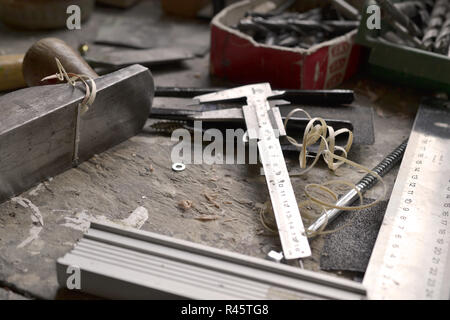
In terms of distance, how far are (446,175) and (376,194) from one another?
0.73 feet

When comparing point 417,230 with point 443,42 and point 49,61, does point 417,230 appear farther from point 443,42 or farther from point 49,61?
point 49,61

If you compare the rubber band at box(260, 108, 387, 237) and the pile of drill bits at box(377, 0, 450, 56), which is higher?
the pile of drill bits at box(377, 0, 450, 56)

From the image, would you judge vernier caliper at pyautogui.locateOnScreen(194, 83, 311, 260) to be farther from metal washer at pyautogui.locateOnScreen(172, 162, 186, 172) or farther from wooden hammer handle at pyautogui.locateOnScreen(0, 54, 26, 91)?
wooden hammer handle at pyautogui.locateOnScreen(0, 54, 26, 91)

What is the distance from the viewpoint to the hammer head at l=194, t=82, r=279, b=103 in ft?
5.97

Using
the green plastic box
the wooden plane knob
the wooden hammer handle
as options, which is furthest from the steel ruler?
the wooden hammer handle

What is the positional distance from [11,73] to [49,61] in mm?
336

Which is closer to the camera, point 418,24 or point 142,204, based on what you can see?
point 142,204

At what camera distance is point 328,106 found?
187cm

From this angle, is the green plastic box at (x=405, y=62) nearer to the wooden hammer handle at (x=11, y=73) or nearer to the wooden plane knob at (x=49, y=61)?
the wooden plane knob at (x=49, y=61)

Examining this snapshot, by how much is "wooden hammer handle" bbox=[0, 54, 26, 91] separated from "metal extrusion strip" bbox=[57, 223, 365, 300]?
971mm

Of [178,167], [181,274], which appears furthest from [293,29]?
[181,274]

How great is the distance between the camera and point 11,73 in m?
1.93

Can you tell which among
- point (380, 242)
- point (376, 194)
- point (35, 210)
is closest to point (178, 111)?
point (35, 210)

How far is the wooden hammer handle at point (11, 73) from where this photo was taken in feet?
6.30
